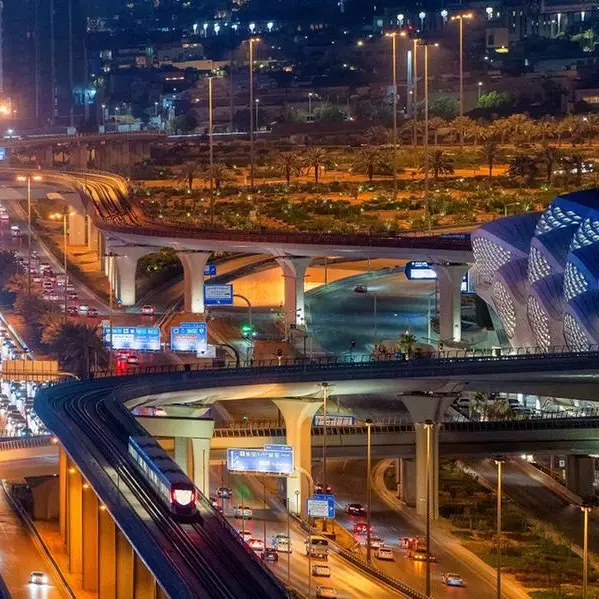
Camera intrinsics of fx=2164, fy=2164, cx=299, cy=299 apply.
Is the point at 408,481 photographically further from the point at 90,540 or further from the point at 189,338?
the point at 189,338

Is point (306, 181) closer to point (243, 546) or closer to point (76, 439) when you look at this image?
point (76, 439)

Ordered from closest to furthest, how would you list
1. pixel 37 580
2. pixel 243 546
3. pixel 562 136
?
pixel 243 546, pixel 37 580, pixel 562 136

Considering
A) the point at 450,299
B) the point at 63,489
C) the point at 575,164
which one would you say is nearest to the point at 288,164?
the point at 575,164

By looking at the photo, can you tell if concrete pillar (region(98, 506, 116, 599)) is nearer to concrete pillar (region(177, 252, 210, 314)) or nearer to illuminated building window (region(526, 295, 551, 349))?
illuminated building window (region(526, 295, 551, 349))

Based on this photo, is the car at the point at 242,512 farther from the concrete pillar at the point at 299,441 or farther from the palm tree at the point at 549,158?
the palm tree at the point at 549,158

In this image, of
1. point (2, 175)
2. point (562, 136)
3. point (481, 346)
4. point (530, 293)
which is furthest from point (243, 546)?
point (562, 136)

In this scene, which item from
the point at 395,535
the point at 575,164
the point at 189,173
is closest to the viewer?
the point at 395,535
